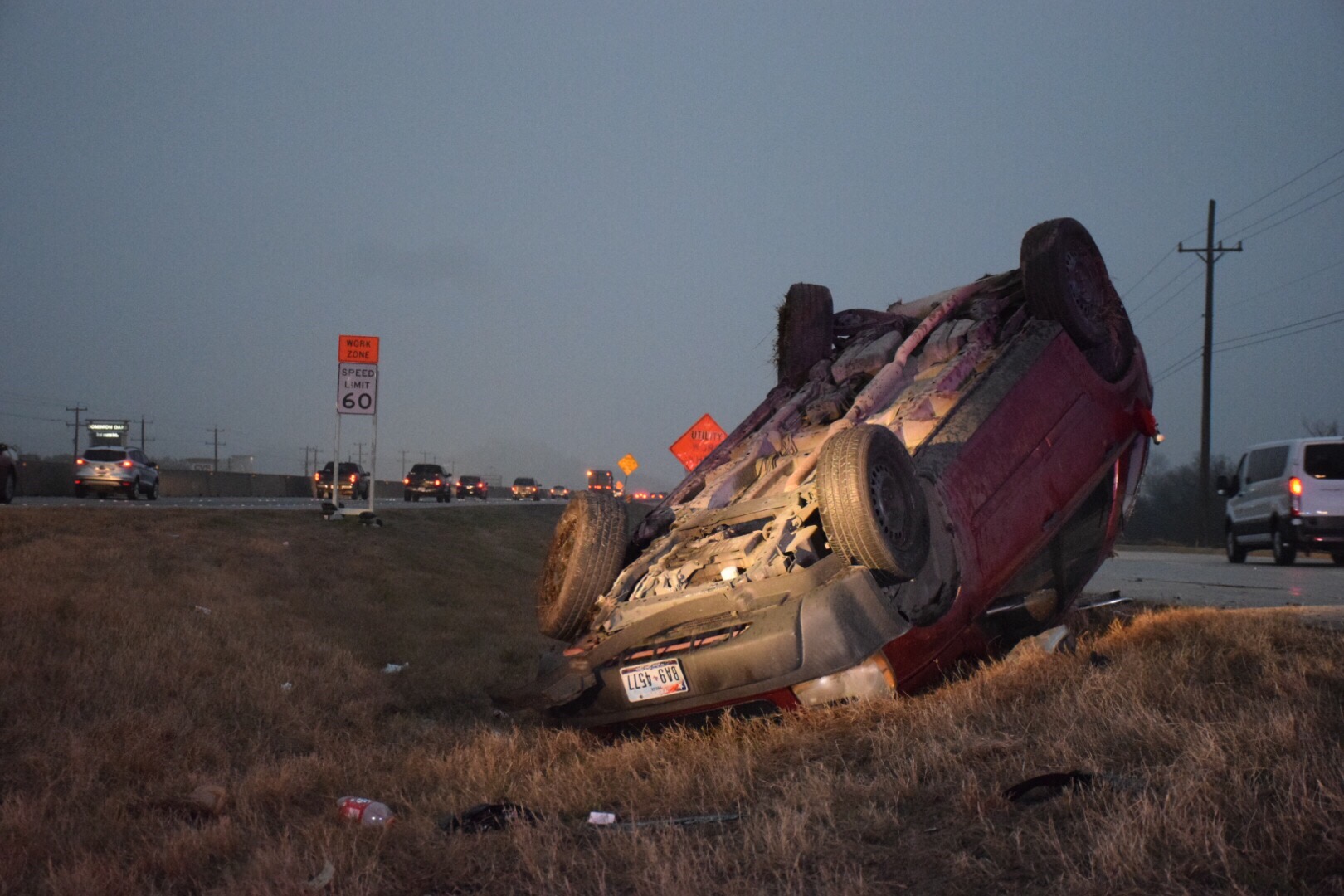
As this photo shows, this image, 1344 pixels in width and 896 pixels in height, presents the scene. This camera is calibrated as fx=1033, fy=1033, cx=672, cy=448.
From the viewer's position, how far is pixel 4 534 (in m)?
10.6

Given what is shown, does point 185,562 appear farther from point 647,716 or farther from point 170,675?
point 647,716

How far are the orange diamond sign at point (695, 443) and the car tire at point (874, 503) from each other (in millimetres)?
13069

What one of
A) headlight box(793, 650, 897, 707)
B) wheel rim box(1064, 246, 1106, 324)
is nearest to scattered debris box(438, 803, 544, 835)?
headlight box(793, 650, 897, 707)

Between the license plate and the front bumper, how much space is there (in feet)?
0.08

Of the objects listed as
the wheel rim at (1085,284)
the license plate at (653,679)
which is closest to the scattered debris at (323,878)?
the license plate at (653,679)

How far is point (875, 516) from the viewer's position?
4777 mm

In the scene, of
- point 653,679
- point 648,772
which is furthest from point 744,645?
point 648,772

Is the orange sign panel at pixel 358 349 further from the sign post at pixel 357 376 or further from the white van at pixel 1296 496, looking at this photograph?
the white van at pixel 1296 496

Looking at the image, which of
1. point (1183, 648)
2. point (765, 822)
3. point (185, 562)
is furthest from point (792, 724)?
point (185, 562)

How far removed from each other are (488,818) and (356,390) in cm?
1354

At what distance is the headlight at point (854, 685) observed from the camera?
5.11m

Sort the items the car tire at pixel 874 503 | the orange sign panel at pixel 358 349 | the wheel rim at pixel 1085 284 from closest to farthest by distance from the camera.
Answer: the car tire at pixel 874 503 < the wheel rim at pixel 1085 284 < the orange sign panel at pixel 358 349

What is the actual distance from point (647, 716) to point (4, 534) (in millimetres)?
8631

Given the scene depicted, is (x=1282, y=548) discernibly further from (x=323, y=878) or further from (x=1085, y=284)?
(x=323, y=878)
